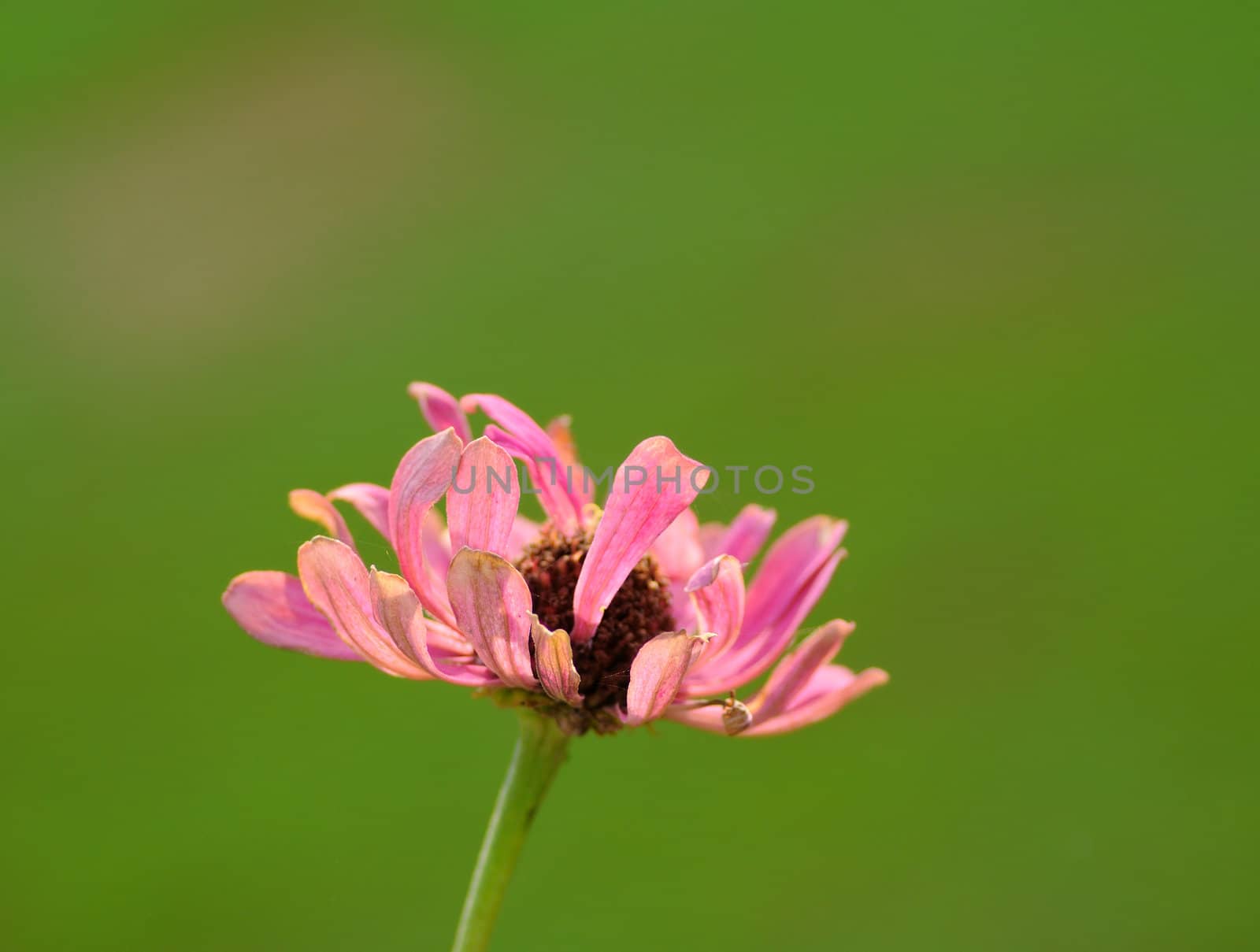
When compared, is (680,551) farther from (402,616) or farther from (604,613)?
(402,616)

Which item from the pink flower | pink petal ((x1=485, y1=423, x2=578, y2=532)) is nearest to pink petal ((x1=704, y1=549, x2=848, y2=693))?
the pink flower

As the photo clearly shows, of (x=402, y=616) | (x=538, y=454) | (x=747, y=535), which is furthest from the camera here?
(x=747, y=535)

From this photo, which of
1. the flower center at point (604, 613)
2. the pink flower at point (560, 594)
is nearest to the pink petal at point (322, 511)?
the pink flower at point (560, 594)

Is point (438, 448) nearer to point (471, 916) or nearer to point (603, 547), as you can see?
point (603, 547)

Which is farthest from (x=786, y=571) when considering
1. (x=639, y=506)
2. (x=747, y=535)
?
(x=639, y=506)

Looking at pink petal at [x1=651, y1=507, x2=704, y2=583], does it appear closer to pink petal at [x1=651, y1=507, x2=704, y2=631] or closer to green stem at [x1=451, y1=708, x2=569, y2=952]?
pink petal at [x1=651, y1=507, x2=704, y2=631]
